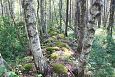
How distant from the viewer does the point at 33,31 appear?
346 inches

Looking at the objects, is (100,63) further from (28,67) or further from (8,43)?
(8,43)

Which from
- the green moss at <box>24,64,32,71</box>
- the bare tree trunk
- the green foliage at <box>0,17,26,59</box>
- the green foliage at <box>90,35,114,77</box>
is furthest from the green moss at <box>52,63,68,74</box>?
the green foliage at <box>0,17,26,59</box>

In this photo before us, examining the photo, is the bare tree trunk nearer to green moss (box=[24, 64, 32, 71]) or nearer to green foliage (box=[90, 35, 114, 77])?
green moss (box=[24, 64, 32, 71])

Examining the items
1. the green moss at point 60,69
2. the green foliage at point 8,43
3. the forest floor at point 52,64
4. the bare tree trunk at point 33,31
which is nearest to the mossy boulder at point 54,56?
the forest floor at point 52,64

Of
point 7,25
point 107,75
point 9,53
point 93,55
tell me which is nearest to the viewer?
point 107,75

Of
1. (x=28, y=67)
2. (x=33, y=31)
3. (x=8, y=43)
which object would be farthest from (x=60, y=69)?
(x=8, y=43)

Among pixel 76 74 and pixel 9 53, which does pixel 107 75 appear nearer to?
pixel 76 74

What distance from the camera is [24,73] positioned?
9.49 metres

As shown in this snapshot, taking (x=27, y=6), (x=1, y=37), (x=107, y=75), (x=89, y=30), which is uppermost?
(x=27, y=6)

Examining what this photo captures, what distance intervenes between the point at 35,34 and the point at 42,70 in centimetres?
141

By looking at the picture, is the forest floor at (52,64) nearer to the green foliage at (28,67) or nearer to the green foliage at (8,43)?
the green foliage at (28,67)

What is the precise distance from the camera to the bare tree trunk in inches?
338

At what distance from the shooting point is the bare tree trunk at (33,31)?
8.59m

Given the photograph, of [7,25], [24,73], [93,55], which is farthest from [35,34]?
[7,25]
